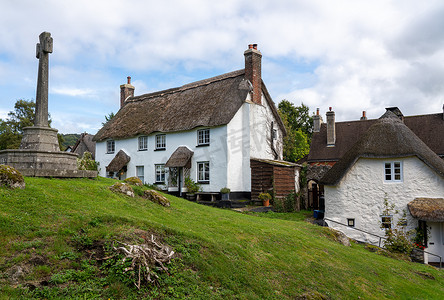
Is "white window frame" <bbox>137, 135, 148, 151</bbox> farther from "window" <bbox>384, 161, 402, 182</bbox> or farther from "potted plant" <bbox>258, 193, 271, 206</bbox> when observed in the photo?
"window" <bbox>384, 161, 402, 182</bbox>

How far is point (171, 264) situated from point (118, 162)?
22.8 metres

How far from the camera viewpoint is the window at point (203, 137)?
23.9m

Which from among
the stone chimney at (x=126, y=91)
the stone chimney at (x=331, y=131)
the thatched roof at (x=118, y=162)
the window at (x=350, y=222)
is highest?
the stone chimney at (x=126, y=91)

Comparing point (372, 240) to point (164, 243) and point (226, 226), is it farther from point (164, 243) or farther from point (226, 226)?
point (164, 243)

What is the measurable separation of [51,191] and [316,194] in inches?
993

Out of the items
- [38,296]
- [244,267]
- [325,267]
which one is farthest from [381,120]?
[38,296]

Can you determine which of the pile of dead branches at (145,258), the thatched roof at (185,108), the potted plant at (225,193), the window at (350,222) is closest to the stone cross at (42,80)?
the pile of dead branches at (145,258)

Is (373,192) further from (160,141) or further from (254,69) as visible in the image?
(160,141)

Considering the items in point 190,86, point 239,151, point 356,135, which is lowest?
point 239,151

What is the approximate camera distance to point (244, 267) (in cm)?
791

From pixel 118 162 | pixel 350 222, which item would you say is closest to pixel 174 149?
pixel 118 162

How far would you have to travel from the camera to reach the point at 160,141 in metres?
26.7

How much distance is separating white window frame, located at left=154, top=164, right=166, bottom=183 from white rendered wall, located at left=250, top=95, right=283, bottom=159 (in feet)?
22.9

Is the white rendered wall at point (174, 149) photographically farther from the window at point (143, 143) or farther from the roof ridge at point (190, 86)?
the roof ridge at point (190, 86)
